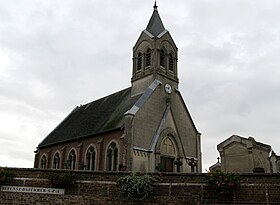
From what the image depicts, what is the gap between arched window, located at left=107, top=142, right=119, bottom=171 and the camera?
2856 centimetres

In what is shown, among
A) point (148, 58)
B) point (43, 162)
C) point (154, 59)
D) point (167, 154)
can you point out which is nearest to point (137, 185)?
point (167, 154)

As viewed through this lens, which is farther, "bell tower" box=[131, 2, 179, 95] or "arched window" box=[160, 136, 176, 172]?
"bell tower" box=[131, 2, 179, 95]

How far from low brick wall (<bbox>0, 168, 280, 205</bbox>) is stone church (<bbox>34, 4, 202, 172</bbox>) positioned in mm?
10257

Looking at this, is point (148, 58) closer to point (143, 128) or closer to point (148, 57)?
point (148, 57)

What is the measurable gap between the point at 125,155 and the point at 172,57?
12484mm

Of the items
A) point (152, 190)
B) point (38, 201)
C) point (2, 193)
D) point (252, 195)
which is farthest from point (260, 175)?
point (2, 193)

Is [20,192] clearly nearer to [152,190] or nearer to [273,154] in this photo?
[152,190]

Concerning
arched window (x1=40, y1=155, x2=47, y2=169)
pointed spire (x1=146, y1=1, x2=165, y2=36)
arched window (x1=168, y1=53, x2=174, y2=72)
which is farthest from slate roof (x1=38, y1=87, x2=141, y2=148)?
pointed spire (x1=146, y1=1, x2=165, y2=36)

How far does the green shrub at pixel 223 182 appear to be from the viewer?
13.4 meters

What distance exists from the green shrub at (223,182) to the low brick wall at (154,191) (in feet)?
0.98

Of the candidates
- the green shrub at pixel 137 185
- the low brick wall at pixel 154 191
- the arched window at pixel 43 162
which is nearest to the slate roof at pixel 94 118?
the arched window at pixel 43 162

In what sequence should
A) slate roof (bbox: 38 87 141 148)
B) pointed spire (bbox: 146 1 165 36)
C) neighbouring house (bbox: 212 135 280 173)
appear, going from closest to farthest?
1. neighbouring house (bbox: 212 135 280 173)
2. slate roof (bbox: 38 87 141 148)
3. pointed spire (bbox: 146 1 165 36)

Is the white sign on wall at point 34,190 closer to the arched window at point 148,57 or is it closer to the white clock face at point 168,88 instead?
the white clock face at point 168,88

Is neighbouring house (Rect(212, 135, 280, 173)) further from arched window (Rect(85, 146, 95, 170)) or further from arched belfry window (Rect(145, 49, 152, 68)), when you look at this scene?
arched belfry window (Rect(145, 49, 152, 68))
